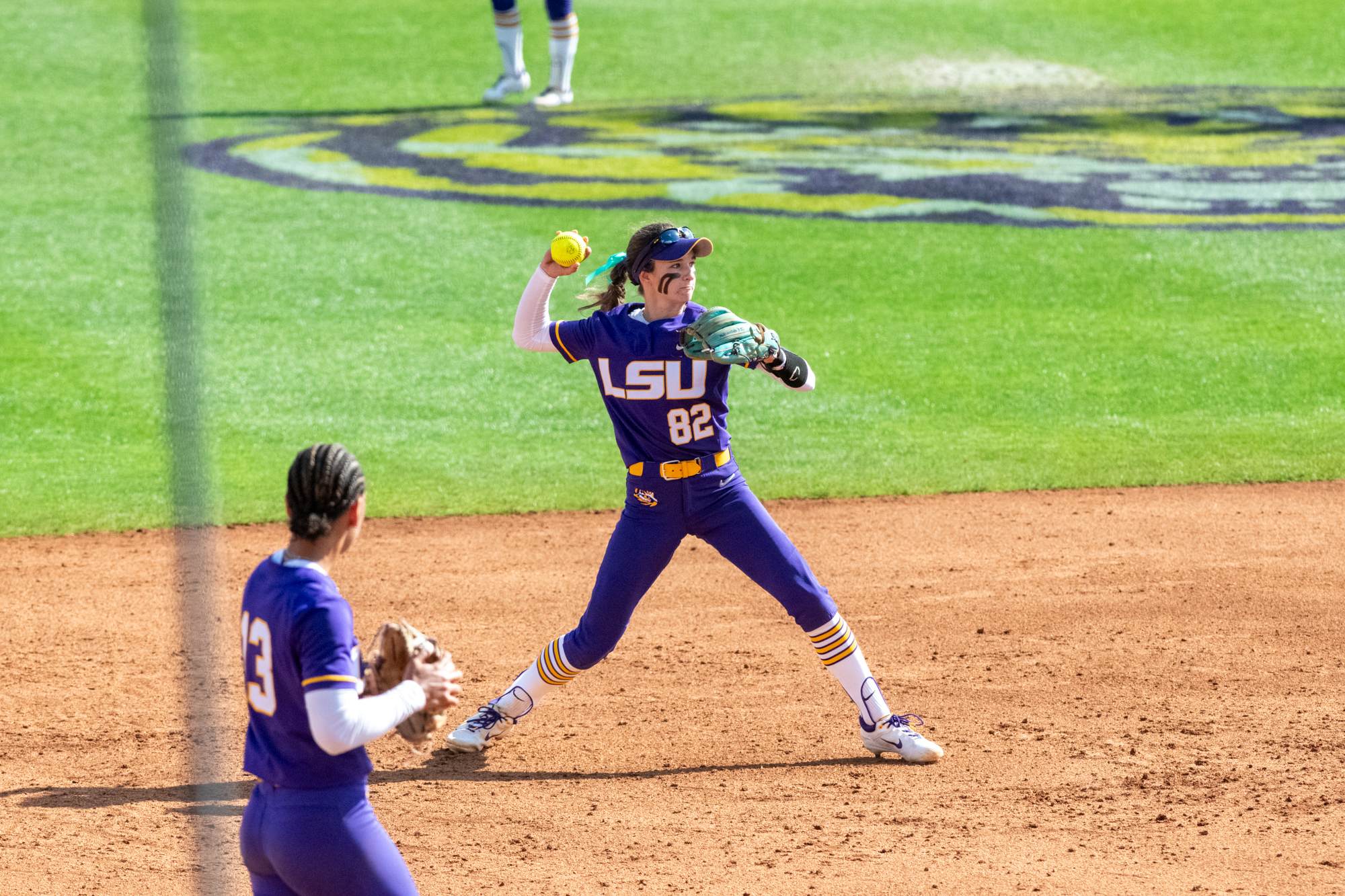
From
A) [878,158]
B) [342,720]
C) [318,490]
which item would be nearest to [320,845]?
[342,720]

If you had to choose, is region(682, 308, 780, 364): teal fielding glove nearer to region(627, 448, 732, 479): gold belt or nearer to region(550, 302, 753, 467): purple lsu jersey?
region(550, 302, 753, 467): purple lsu jersey

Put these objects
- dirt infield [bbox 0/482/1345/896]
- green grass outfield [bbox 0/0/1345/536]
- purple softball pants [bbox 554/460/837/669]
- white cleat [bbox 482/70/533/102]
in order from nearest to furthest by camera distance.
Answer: dirt infield [bbox 0/482/1345/896]
purple softball pants [bbox 554/460/837/669]
green grass outfield [bbox 0/0/1345/536]
white cleat [bbox 482/70/533/102]

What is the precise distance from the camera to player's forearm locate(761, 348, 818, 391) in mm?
5680

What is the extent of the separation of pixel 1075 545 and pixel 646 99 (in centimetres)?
1399

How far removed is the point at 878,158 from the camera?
18.5 m

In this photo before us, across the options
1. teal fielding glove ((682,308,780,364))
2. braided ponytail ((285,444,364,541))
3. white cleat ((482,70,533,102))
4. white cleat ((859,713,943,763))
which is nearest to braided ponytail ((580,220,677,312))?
teal fielding glove ((682,308,780,364))

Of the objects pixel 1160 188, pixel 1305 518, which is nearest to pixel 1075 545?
pixel 1305 518

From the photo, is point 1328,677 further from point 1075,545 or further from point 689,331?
point 689,331

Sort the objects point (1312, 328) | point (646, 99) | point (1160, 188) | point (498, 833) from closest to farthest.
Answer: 1. point (498, 833)
2. point (1312, 328)
3. point (1160, 188)
4. point (646, 99)

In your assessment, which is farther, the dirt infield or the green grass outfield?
the green grass outfield

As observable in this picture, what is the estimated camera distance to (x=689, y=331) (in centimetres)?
540

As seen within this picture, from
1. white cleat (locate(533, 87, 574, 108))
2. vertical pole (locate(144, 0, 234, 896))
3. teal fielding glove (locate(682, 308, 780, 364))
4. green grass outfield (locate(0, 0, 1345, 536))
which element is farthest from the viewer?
white cleat (locate(533, 87, 574, 108))

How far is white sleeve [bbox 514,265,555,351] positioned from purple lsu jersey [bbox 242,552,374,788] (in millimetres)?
2382

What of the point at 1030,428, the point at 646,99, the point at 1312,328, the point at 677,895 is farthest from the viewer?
the point at 646,99
